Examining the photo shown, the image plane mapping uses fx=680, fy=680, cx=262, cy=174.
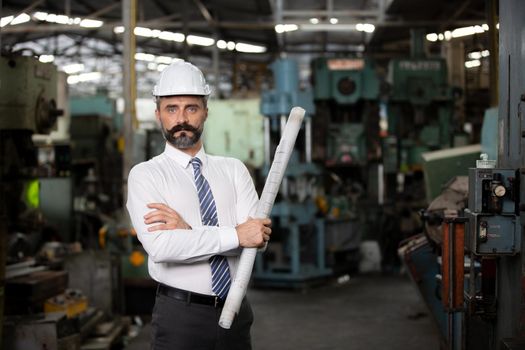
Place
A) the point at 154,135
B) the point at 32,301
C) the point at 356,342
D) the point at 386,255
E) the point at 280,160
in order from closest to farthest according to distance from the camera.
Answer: the point at 280,160
the point at 32,301
the point at 356,342
the point at 386,255
the point at 154,135

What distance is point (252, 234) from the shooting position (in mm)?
2070

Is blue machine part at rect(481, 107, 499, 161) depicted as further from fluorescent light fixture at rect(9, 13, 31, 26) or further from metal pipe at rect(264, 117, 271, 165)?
fluorescent light fixture at rect(9, 13, 31, 26)

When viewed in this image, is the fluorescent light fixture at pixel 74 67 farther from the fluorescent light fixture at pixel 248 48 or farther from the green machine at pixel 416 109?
the green machine at pixel 416 109

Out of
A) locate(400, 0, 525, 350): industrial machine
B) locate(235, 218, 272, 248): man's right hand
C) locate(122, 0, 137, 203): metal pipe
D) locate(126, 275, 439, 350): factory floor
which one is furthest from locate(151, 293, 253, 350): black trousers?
locate(122, 0, 137, 203): metal pipe

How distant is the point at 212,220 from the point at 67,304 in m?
2.71

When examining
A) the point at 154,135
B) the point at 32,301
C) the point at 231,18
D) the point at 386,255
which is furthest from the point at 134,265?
the point at 231,18

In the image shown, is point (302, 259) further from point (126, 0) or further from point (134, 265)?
point (126, 0)

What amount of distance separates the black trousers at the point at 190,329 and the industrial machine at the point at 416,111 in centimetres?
644

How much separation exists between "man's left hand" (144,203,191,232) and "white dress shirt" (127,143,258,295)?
0.03 meters

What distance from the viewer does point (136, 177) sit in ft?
7.27

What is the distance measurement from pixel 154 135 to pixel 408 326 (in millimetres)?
5584

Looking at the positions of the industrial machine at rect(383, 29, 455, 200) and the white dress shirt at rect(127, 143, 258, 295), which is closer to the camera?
the white dress shirt at rect(127, 143, 258, 295)

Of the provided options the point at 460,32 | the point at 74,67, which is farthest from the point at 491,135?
the point at 74,67

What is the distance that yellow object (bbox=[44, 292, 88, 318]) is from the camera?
4492 mm
